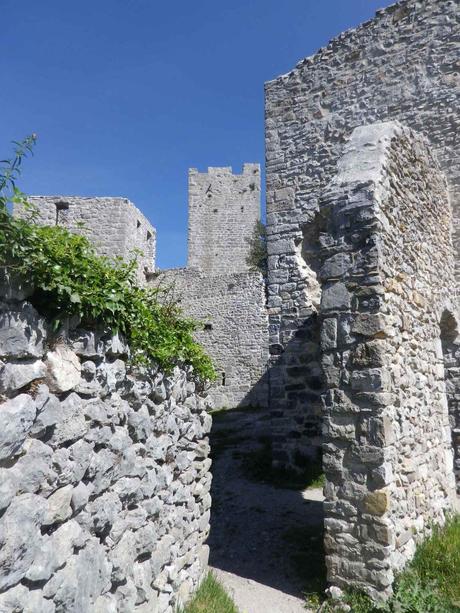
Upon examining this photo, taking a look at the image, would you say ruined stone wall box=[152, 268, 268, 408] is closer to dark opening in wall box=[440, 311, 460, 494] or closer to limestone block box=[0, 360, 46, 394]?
dark opening in wall box=[440, 311, 460, 494]

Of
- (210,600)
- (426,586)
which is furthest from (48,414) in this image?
(426,586)

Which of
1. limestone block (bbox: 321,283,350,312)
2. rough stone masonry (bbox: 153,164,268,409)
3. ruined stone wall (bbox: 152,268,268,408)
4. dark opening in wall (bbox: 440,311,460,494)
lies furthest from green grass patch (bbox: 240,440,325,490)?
ruined stone wall (bbox: 152,268,268,408)

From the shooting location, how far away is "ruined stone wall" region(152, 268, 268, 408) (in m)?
17.1

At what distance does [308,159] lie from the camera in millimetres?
8953

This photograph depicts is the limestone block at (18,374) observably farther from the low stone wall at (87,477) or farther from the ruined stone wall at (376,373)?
the ruined stone wall at (376,373)

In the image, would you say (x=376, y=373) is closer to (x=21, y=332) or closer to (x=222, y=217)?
(x=21, y=332)

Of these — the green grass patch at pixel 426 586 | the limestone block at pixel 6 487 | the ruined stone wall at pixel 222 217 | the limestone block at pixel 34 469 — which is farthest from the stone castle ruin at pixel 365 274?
the ruined stone wall at pixel 222 217

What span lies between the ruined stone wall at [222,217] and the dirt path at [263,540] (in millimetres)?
21849

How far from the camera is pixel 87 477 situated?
2.48 metres

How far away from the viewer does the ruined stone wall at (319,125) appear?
25.9ft

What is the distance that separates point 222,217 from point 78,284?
28.2 m

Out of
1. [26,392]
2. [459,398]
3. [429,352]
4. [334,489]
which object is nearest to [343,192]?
[429,352]

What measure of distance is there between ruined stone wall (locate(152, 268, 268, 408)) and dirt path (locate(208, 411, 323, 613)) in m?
8.47

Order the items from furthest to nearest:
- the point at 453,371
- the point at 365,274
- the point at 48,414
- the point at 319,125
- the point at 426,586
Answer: the point at 319,125 → the point at 453,371 → the point at 365,274 → the point at 426,586 → the point at 48,414
